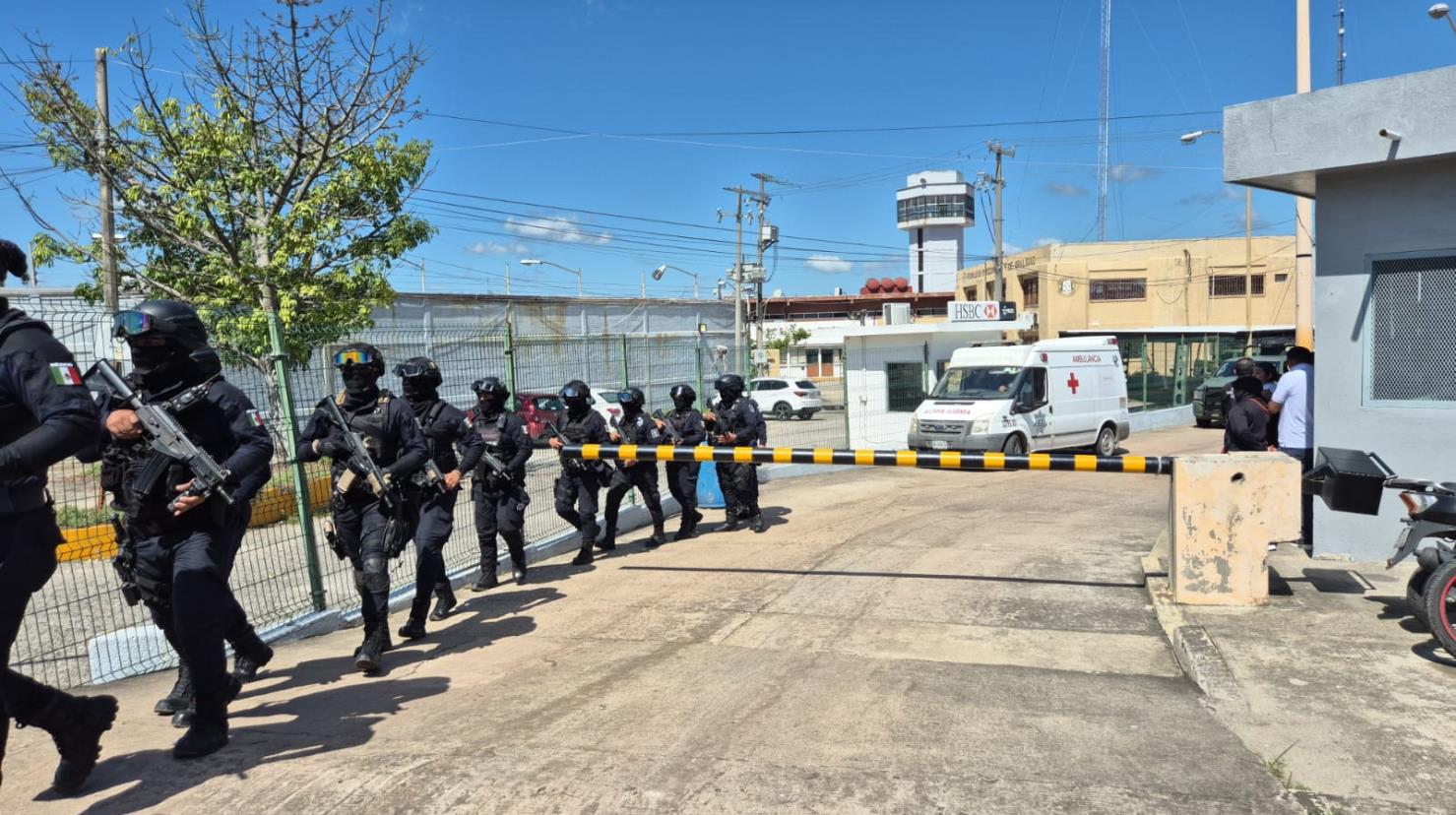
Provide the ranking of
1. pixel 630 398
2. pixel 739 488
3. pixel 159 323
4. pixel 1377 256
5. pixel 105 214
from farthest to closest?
pixel 105 214 < pixel 739 488 < pixel 630 398 < pixel 1377 256 < pixel 159 323

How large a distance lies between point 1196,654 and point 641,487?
5.72 metres

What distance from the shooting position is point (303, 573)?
7.57m

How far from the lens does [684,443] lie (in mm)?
10023

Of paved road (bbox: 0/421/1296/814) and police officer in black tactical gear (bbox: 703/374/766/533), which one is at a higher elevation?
police officer in black tactical gear (bbox: 703/374/766/533)

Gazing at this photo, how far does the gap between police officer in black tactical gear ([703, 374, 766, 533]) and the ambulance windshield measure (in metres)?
6.88

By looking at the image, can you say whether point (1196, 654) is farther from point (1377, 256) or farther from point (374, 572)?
point (374, 572)

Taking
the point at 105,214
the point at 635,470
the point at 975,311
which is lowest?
the point at 635,470

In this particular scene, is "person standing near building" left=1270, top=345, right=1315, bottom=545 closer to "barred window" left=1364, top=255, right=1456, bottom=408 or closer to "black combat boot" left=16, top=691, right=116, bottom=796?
"barred window" left=1364, top=255, right=1456, bottom=408

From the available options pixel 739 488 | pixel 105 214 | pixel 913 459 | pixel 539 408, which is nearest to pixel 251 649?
pixel 913 459

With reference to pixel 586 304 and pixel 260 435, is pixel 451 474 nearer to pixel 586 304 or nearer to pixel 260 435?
pixel 260 435

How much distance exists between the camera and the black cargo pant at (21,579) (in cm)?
326

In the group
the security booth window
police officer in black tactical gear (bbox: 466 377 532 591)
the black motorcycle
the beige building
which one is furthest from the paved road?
the beige building

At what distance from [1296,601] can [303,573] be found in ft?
23.8

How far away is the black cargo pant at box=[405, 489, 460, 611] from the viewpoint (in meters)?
6.09
